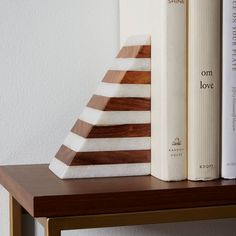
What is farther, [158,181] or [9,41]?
[9,41]

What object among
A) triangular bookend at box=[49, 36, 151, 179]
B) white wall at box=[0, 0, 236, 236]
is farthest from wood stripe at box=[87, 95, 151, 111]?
white wall at box=[0, 0, 236, 236]

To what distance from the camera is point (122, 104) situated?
680 mm

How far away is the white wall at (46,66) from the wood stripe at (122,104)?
0.45 feet

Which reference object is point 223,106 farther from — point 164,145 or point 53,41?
point 53,41

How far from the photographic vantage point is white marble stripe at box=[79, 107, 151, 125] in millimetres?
673

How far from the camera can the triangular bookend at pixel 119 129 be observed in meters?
0.67

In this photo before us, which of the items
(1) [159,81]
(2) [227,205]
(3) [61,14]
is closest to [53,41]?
(3) [61,14]

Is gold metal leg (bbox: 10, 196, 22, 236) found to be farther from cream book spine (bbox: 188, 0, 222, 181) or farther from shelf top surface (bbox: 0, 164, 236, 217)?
cream book spine (bbox: 188, 0, 222, 181)

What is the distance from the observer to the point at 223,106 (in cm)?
66

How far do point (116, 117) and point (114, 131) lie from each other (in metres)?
0.02

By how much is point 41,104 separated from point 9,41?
9 cm

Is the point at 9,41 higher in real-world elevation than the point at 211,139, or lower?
higher

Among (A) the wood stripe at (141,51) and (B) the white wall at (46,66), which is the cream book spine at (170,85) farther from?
(B) the white wall at (46,66)

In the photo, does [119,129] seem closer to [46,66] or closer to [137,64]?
[137,64]
